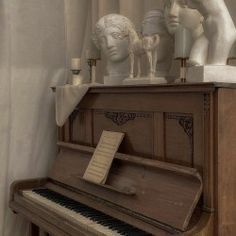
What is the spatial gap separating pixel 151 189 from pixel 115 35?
0.78 m

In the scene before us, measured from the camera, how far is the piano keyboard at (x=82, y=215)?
1496mm

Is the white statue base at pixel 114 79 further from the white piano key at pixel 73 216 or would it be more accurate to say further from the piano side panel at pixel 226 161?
the piano side panel at pixel 226 161

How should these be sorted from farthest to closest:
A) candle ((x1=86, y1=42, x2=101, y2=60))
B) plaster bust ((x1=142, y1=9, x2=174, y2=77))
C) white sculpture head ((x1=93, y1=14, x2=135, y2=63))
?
candle ((x1=86, y1=42, x2=101, y2=60)) < white sculpture head ((x1=93, y1=14, x2=135, y2=63)) < plaster bust ((x1=142, y1=9, x2=174, y2=77))

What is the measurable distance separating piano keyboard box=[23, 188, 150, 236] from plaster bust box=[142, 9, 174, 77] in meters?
0.63

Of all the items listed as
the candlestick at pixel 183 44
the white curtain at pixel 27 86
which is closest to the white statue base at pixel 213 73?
the candlestick at pixel 183 44

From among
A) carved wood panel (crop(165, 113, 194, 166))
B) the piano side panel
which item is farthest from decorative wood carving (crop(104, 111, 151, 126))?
the piano side panel

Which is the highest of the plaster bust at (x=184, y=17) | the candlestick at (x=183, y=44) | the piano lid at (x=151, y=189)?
the plaster bust at (x=184, y=17)

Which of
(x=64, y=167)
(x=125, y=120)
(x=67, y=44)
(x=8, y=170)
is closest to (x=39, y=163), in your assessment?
(x=8, y=170)

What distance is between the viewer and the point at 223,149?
133 centimetres

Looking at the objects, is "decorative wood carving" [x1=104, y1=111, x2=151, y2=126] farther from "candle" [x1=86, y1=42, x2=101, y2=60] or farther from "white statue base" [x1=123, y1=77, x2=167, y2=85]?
"candle" [x1=86, y1=42, x2=101, y2=60]

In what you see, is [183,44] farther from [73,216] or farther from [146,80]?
[73,216]

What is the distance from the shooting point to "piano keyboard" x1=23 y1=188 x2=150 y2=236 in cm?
150

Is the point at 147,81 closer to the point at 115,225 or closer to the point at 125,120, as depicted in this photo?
the point at 125,120

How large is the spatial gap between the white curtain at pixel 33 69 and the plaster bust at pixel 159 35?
0.51 m
